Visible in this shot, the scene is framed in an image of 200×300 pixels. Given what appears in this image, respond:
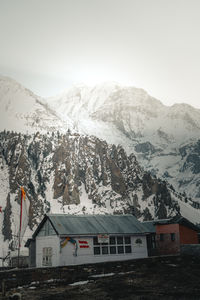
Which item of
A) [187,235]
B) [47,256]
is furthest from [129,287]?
[187,235]

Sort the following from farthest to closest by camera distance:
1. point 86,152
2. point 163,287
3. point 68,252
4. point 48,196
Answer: point 86,152, point 48,196, point 68,252, point 163,287

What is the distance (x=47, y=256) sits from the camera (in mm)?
48906

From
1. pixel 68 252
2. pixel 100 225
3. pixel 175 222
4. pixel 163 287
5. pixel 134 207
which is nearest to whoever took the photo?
pixel 163 287

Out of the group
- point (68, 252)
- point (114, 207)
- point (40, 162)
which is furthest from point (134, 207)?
point (68, 252)

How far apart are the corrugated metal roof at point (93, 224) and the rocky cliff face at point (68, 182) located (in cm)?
8130

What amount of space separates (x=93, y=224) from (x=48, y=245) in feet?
24.4

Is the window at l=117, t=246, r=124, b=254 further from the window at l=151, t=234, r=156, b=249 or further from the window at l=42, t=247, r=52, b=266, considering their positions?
the window at l=42, t=247, r=52, b=266

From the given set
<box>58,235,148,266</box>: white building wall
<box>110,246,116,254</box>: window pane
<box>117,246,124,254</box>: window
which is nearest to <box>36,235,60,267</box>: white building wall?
<box>58,235,148,266</box>: white building wall

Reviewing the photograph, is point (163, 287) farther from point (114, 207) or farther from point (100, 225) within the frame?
point (114, 207)

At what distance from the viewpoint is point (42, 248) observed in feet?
164

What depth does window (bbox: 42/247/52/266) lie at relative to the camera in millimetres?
48312

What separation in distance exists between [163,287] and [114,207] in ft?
443

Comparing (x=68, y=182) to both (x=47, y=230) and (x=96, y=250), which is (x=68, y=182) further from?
(x=96, y=250)

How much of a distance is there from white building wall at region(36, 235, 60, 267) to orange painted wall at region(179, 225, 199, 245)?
20.0 meters
